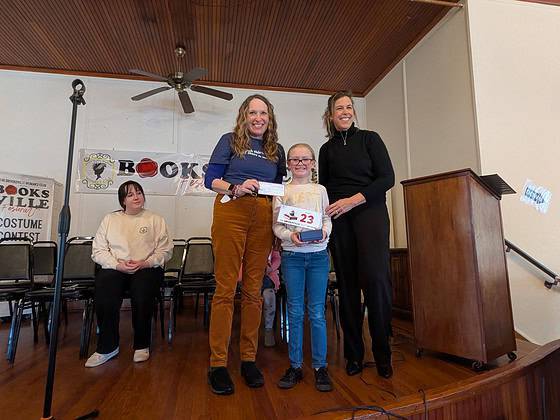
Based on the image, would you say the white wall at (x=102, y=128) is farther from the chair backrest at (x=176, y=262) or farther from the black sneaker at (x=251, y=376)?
the black sneaker at (x=251, y=376)

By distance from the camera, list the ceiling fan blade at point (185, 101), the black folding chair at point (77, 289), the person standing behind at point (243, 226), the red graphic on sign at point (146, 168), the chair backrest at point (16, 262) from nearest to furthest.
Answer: the person standing behind at point (243, 226), the black folding chair at point (77, 289), the chair backrest at point (16, 262), the ceiling fan blade at point (185, 101), the red graphic on sign at point (146, 168)

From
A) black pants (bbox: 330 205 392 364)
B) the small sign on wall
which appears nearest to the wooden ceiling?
the small sign on wall

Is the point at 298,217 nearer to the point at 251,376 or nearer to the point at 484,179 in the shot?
the point at 251,376

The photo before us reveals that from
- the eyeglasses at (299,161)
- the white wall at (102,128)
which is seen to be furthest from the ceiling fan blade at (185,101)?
the eyeglasses at (299,161)

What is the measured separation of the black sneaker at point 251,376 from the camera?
1545 millimetres

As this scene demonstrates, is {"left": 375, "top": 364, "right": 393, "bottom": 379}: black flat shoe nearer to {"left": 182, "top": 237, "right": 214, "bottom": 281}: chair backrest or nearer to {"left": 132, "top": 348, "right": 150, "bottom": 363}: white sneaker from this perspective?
{"left": 132, "top": 348, "right": 150, "bottom": 363}: white sneaker

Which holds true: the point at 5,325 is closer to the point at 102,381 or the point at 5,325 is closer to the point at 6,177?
the point at 6,177

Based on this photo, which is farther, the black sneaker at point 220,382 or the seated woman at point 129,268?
the seated woman at point 129,268

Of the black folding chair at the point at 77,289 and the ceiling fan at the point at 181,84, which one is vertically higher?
the ceiling fan at the point at 181,84

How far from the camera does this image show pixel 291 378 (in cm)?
156

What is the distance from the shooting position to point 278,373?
1.76 m

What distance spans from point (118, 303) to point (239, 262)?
39.7 inches

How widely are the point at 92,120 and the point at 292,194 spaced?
3911 millimetres

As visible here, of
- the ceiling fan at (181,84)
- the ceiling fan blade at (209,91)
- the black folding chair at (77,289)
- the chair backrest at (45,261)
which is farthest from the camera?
the ceiling fan blade at (209,91)
